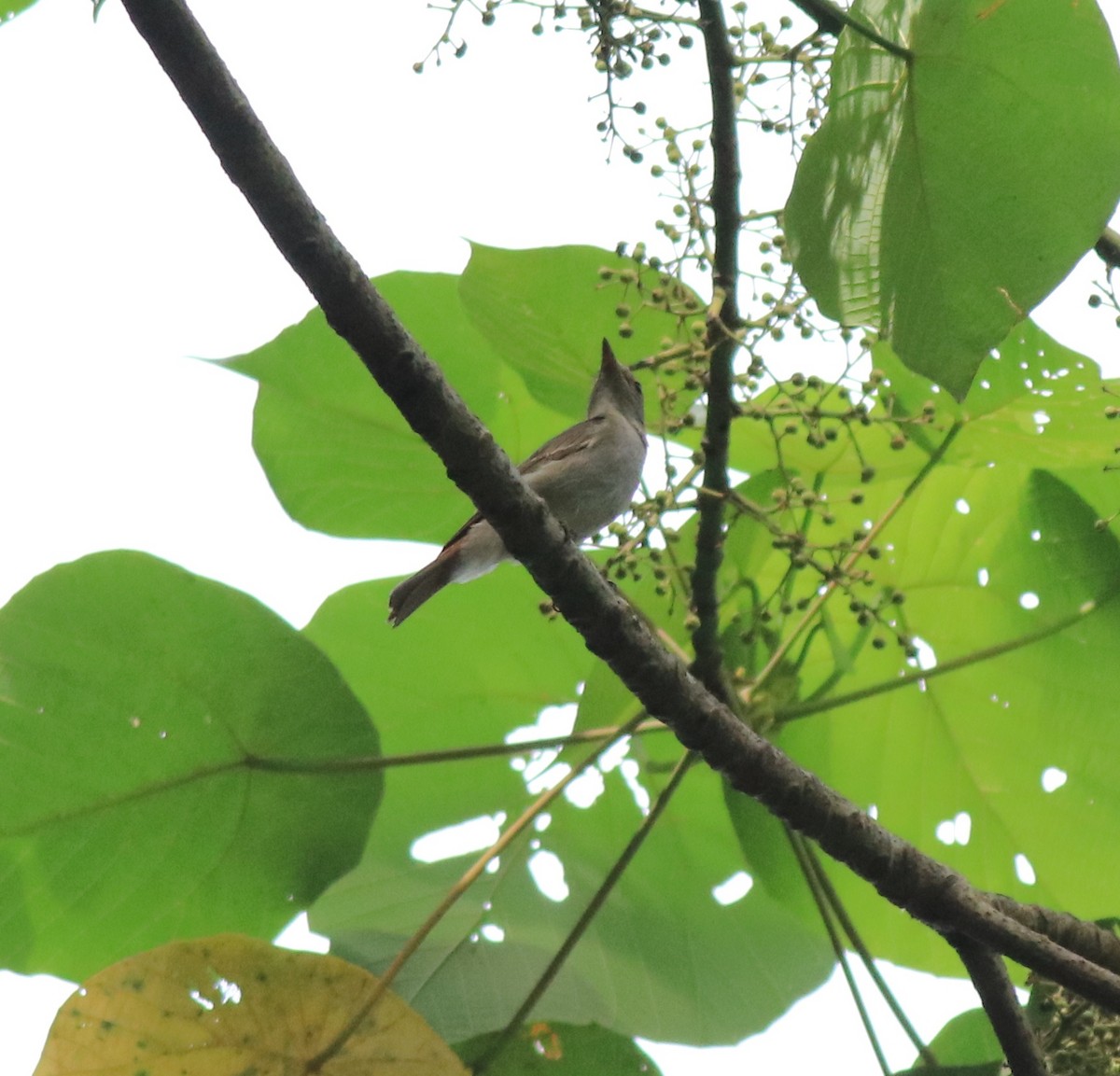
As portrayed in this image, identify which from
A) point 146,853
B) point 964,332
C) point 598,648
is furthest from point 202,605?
point 964,332

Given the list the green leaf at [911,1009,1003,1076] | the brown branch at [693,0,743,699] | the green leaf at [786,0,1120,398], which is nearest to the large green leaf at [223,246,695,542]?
the brown branch at [693,0,743,699]

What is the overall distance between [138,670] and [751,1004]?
4.63 feet

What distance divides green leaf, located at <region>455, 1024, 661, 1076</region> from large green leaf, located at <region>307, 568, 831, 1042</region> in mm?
83

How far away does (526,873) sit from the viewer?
2.53 metres

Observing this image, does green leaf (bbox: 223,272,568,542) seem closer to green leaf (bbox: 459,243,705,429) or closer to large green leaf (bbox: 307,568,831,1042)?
green leaf (bbox: 459,243,705,429)

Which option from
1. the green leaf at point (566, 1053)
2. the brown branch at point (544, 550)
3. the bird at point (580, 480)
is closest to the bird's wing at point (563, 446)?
the bird at point (580, 480)

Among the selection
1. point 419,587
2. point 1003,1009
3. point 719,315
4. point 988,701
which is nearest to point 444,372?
point 419,587

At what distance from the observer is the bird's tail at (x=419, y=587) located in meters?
2.57

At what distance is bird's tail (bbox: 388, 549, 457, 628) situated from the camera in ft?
8.43

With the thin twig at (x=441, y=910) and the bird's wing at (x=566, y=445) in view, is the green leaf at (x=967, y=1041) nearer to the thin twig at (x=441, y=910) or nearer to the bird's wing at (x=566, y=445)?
the thin twig at (x=441, y=910)

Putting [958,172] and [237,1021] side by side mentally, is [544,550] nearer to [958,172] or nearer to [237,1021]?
[958,172]

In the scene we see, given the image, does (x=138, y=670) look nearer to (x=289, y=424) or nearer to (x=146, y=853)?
(x=146, y=853)

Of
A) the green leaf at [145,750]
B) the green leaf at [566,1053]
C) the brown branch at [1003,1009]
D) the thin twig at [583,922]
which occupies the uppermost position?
the green leaf at [145,750]

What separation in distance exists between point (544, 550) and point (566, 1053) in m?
1.08
